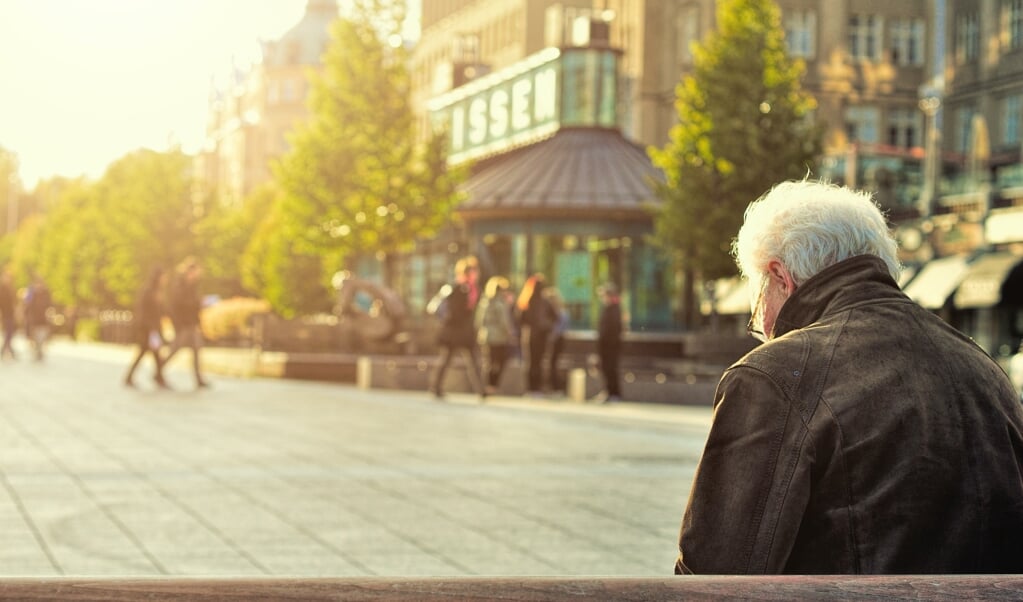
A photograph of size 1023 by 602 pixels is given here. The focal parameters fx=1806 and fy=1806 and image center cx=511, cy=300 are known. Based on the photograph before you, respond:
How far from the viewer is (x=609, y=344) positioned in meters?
24.7

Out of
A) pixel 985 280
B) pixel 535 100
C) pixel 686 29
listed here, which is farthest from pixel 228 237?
pixel 985 280

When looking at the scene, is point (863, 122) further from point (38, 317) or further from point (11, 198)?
point (11, 198)

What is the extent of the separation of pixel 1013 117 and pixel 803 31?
960 cm

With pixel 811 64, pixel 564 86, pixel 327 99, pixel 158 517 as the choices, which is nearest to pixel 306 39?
pixel 811 64

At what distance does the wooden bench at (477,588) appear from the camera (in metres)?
2.41

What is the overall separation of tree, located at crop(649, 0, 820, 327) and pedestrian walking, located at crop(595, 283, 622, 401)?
558cm

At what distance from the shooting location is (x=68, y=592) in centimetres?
241

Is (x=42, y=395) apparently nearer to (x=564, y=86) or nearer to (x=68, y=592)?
(x=68, y=592)

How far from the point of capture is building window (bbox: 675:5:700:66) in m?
67.6

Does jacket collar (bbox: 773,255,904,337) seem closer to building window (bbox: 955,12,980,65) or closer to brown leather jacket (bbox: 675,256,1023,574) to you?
brown leather jacket (bbox: 675,256,1023,574)

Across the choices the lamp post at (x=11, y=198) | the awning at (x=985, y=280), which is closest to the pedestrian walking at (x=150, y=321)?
the awning at (x=985, y=280)

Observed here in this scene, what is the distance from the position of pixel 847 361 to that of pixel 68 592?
4.53 ft

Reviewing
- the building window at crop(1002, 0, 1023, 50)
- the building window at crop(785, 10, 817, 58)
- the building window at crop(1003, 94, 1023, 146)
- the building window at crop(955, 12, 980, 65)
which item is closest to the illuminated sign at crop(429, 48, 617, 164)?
the building window at crop(785, 10, 817, 58)

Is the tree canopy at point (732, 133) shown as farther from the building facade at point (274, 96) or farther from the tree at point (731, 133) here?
the building facade at point (274, 96)
